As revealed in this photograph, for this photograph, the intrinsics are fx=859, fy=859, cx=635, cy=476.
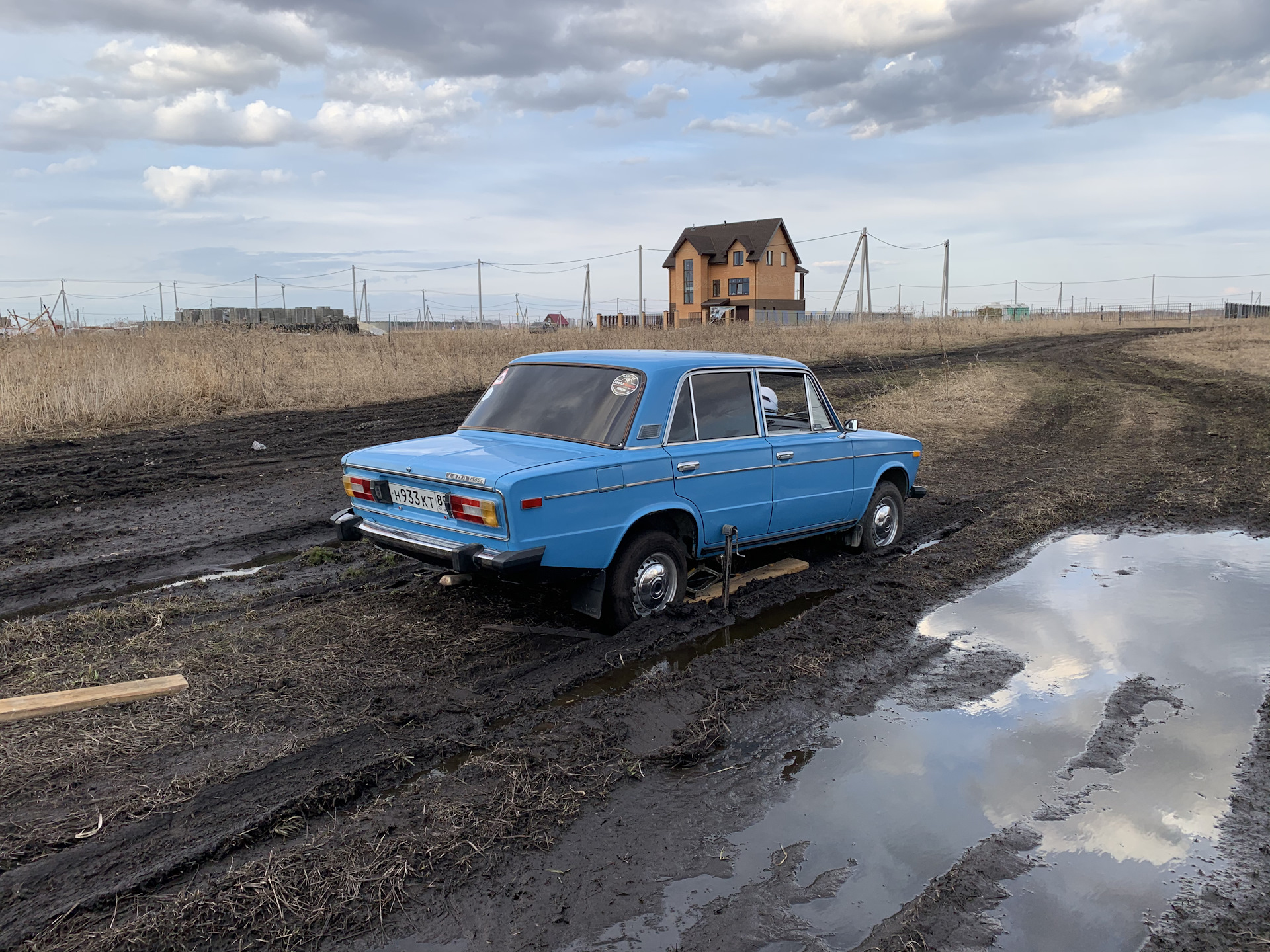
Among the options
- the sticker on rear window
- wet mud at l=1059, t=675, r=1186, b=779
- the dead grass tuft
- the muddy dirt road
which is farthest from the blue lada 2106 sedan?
wet mud at l=1059, t=675, r=1186, b=779

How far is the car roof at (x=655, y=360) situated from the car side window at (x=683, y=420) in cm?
16

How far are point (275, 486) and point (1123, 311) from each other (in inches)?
3807

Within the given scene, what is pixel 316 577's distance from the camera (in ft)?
21.6

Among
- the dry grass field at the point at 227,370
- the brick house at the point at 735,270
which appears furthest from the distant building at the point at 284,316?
the brick house at the point at 735,270

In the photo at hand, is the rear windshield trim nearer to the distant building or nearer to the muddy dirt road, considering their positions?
the muddy dirt road

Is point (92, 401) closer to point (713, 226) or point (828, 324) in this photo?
point (828, 324)

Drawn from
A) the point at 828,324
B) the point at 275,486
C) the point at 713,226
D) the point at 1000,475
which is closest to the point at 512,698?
the point at 275,486

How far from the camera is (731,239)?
63.4m

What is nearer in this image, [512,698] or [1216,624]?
[512,698]

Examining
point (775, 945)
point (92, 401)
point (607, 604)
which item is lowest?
point (775, 945)

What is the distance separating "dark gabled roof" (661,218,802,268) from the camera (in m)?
61.4

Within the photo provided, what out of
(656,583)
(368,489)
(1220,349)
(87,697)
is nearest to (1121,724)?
(656,583)

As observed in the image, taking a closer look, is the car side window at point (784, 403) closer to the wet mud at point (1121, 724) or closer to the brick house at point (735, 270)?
the wet mud at point (1121, 724)

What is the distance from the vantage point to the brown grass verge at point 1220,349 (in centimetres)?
2516
